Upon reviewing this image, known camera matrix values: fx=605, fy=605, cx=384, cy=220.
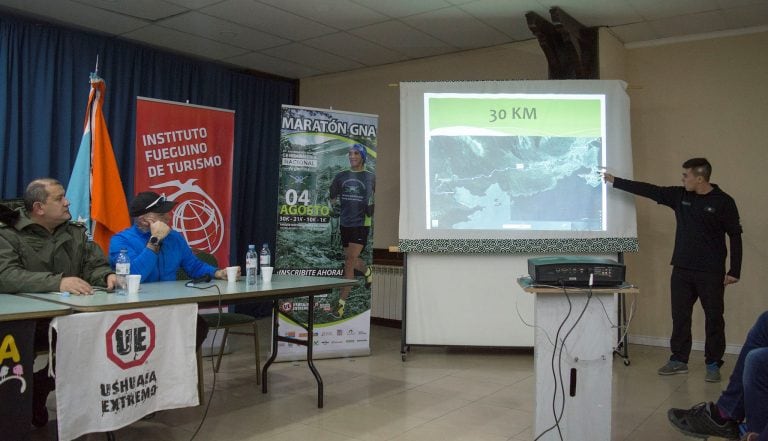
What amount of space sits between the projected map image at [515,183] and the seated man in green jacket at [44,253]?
244 centimetres

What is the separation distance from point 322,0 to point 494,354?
10.1ft

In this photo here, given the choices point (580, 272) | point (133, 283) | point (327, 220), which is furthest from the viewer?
point (327, 220)

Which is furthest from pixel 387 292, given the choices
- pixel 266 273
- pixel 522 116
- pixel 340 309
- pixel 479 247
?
pixel 266 273

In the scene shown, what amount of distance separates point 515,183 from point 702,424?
242 cm

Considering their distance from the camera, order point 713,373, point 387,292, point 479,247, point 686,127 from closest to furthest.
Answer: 1. point 713,373
2. point 479,247
3. point 686,127
4. point 387,292

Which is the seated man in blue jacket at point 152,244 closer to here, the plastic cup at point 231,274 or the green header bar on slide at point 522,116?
the plastic cup at point 231,274

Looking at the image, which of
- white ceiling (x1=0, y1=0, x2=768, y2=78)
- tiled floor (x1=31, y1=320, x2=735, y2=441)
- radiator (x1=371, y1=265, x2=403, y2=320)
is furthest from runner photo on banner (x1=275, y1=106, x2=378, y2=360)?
radiator (x1=371, y1=265, x2=403, y2=320)

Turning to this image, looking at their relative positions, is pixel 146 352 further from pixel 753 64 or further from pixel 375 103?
pixel 753 64

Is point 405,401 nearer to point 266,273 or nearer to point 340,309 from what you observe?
point 266,273

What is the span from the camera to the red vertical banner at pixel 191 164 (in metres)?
4.51

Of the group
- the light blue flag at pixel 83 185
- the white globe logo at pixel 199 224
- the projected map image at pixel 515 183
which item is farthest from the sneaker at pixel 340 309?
the light blue flag at pixel 83 185

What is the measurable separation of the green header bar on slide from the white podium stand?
233 cm

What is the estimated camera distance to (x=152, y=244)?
321 cm

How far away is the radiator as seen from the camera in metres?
6.06
